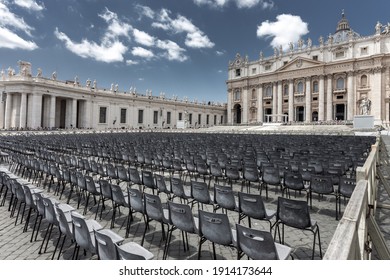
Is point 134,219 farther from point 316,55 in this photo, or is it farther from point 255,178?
point 316,55

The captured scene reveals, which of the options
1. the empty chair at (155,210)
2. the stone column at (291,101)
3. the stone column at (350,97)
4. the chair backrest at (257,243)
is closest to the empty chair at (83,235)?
the empty chair at (155,210)

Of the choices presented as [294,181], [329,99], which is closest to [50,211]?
[294,181]

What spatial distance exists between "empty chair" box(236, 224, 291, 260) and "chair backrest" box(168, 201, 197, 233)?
931 millimetres

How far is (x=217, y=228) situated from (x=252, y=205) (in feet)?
3.96

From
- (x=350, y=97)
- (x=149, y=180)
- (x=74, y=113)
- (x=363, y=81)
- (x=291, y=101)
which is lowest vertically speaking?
(x=149, y=180)

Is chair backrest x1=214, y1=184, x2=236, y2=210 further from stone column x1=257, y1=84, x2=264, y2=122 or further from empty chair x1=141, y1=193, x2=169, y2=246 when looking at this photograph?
stone column x1=257, y1=84, x2=264, y2=122

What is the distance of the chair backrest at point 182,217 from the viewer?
3689 millimetres

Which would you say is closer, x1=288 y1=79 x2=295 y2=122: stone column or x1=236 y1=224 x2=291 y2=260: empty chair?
x1=236 y1=224 x2=291 y2=260: empty chair

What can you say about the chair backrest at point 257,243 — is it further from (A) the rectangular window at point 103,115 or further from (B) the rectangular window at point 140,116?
(B) the rectangular window at point 140,116

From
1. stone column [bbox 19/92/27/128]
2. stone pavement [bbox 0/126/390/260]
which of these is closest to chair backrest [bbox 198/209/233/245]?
stone pavement [bbox 0/126/390/260]

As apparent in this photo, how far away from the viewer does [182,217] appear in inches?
149

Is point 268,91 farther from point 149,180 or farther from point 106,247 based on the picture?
point 106,247

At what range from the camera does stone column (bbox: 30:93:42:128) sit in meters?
41.1
